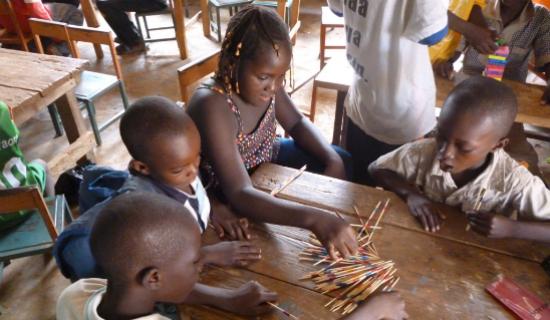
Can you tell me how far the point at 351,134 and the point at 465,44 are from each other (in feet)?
3.78

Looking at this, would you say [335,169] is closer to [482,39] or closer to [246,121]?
[246,121]

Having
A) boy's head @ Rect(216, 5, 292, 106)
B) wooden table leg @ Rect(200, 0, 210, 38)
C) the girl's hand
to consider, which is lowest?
wooden table leg @ Rect(200, 0, 210, 38)

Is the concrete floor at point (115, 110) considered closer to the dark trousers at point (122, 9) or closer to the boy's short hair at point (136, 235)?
the dark trousers at point (122, 9)

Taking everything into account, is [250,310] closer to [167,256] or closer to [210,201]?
[167,256]

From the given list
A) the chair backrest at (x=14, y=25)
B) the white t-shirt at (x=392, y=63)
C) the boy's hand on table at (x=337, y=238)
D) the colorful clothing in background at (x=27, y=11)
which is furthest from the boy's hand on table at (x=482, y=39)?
the chair backrest at (x=14, y=25)

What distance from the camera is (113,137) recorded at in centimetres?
404

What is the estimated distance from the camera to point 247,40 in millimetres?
1510

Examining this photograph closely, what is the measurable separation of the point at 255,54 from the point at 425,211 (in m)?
0.81

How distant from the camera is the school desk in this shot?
114cm

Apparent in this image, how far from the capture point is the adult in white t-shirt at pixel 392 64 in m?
1.62

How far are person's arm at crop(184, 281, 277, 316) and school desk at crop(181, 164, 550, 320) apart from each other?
0.07 ft

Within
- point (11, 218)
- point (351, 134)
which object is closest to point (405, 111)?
point (351, 134)

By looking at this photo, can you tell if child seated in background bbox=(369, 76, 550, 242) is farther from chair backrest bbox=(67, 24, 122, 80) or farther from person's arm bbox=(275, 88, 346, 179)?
chair backrest bbox=(67, 24, 122, 80)

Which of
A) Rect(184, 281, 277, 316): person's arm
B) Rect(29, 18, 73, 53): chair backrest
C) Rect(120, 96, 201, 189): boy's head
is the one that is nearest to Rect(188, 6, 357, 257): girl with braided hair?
Rect(120, 96, 201, 189): boy's head
